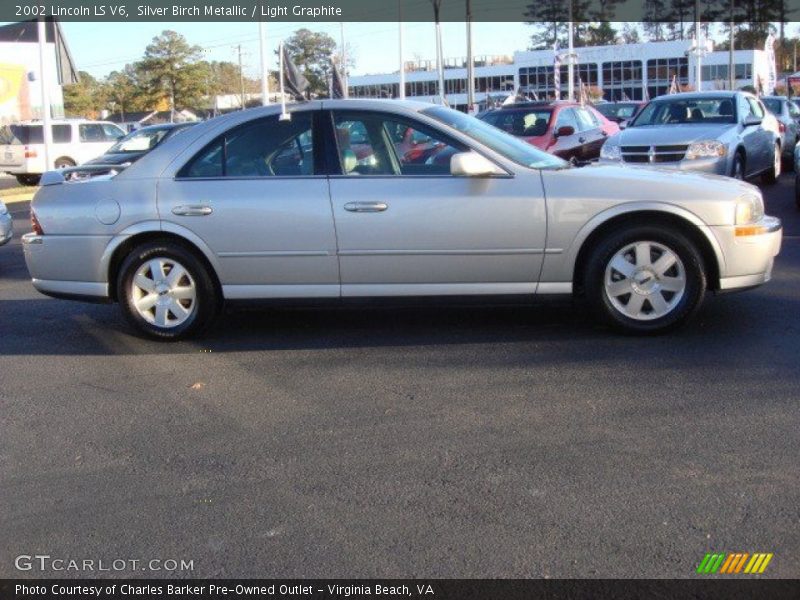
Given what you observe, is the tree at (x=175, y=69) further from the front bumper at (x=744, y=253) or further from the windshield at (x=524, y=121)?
the front bumper at (x=744, y=253)

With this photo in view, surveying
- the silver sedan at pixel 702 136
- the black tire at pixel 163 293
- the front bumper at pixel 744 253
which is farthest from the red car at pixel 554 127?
the black tire at pixel 163 293

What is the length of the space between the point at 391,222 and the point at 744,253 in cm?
231

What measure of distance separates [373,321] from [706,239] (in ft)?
8.15

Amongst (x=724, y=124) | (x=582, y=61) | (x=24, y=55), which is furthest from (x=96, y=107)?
(x=724, y=124)

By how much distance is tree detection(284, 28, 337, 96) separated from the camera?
17.6m

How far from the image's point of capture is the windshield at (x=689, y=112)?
46.2 ft

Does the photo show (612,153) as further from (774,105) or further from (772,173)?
(774,105)

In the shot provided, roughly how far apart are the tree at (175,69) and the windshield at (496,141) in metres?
58.8

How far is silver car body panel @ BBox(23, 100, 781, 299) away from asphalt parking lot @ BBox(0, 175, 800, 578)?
461 mm

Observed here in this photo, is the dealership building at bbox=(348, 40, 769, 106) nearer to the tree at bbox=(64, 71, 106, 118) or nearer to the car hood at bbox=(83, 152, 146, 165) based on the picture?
the tree at bbox=(64, 71, 106, 118)

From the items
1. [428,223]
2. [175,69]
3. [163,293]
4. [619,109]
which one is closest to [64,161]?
[619,109]

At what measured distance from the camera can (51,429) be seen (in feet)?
16.7

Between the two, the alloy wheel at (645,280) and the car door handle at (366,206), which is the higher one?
the car door handle at (366,206)

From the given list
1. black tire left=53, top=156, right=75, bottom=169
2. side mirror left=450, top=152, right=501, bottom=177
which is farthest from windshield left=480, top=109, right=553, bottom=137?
black tire left=53, top=156, right=75, bottom=169
